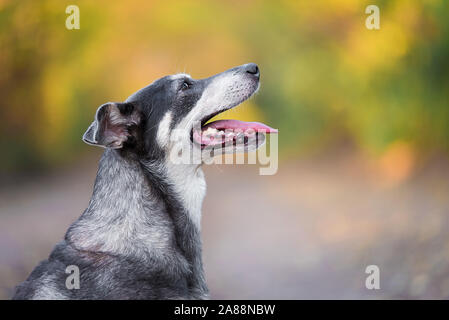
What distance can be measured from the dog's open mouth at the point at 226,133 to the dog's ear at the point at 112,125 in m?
0.54

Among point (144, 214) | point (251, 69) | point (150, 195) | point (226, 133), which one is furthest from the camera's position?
point (251, 69)

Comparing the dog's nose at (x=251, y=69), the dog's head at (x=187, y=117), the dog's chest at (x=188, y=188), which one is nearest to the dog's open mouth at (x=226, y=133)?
the dog's head at (x=187, y=117)

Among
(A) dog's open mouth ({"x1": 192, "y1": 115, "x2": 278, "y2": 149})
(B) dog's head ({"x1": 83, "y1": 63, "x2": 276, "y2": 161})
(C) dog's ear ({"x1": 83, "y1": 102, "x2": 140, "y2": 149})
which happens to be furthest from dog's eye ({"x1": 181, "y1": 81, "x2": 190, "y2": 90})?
(C) dog's ear ({"x1": 83, "y1": 102, "x2": 140, "y2": 149})

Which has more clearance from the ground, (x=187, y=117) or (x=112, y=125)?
(x=187, y=117)

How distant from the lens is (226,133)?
4570 millimetres

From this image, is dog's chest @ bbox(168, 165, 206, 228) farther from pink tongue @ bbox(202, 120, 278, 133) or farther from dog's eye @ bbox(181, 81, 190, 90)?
dog's eye @ bbox(181, 81, 190, 90)

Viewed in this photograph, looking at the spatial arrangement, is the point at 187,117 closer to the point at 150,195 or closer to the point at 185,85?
the point at 185,85

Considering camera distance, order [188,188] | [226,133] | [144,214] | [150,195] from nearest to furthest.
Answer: [144,214] < [150,195] < [188,188] < [226,133]

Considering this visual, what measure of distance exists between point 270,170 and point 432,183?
122 inches


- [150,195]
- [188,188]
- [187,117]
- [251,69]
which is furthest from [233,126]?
[150,195]

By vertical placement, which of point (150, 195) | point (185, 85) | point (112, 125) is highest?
point (185, 85)

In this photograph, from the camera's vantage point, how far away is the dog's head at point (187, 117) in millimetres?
4383

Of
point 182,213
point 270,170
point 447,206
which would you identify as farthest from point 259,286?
point 182,213

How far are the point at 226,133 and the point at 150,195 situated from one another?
2.76 feet
